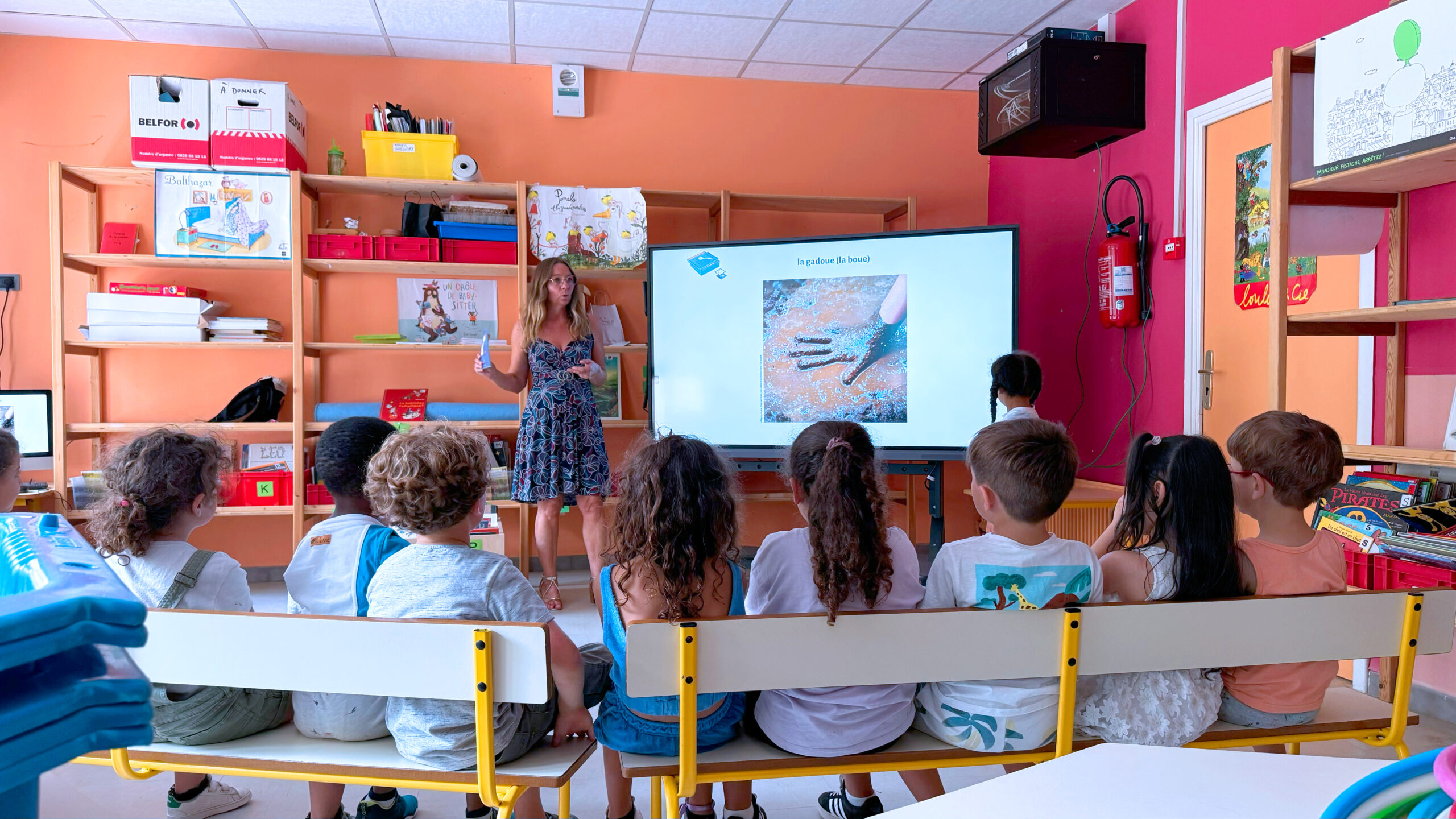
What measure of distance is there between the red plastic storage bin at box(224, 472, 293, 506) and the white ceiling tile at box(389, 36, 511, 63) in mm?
2142

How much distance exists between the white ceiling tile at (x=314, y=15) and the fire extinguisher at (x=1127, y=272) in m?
3.43

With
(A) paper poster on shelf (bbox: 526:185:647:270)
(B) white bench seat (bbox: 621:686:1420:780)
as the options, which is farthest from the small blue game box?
(B) white bench seat (bbox: 621:686:1420:780)

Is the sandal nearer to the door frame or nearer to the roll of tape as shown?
the roll of tape

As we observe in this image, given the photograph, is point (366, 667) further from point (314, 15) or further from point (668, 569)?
point (314, 15)

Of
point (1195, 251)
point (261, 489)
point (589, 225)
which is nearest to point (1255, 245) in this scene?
point (1195, 251)

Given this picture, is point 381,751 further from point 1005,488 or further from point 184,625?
point 1005,488

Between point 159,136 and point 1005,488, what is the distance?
4.00 m

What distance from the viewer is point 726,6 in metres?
3.72

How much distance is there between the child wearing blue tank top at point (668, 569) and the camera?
1460 millimetres

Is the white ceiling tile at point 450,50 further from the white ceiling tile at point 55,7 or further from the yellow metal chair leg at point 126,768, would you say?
the yellow metal chair leg at point 126,768

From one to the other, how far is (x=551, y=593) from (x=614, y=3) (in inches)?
102

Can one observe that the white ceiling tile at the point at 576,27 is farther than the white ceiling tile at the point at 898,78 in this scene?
No

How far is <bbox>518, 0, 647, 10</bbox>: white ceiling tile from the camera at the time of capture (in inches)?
144

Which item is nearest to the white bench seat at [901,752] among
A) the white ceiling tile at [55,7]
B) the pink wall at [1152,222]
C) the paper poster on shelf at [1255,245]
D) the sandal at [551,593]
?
the pink wall at [1152,222]
